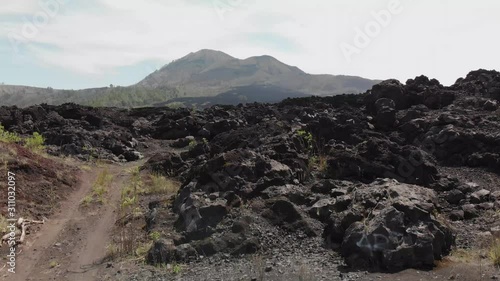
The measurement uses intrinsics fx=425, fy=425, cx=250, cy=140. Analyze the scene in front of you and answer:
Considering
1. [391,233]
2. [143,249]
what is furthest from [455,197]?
[143,249]

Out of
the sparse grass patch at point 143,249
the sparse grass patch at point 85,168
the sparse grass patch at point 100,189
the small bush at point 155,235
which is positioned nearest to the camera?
the sparse grass patch at point 143,249

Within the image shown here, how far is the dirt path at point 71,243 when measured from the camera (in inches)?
318

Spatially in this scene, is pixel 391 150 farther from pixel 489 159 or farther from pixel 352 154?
pixel 489 159

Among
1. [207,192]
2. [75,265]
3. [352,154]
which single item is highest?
[352,154]

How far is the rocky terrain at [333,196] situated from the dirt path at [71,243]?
105 cm

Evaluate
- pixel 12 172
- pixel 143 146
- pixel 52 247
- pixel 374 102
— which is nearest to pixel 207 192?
pixel 52 247

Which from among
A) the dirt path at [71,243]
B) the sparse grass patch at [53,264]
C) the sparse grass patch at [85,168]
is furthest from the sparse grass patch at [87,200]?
the sparse grass patch at [85,168]

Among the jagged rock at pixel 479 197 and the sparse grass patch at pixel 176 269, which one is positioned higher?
the jagged rock at pixel 479 197

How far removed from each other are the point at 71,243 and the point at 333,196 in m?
6.19

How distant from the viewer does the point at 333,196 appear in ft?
34.0

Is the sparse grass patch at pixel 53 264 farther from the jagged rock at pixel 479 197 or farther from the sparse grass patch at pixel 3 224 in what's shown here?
the jagged rock at pixel 479 197

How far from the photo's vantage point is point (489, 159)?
1462 centimetres

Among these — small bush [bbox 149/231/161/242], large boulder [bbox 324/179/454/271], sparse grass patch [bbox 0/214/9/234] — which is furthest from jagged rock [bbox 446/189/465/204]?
sparse grass patch [bbox 0/214/9/234]

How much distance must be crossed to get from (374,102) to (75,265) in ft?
68.4
